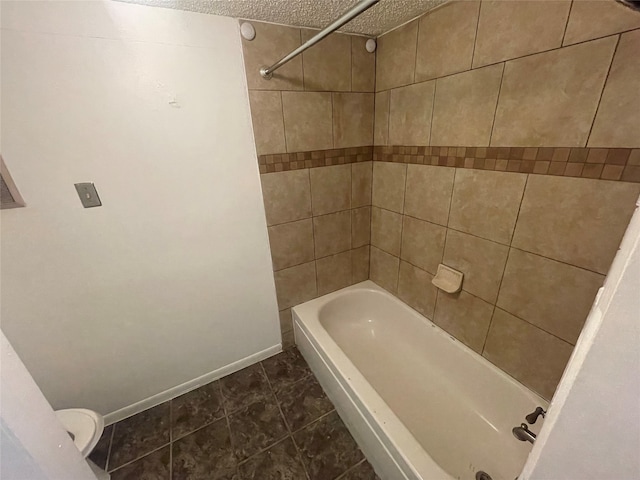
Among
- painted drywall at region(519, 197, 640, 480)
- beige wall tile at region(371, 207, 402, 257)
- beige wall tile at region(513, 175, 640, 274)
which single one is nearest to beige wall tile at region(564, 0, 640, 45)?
beige wall tile at region(513, 175, 640, 274)

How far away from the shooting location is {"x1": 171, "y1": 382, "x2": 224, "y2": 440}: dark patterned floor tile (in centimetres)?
139

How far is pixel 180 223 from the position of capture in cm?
129

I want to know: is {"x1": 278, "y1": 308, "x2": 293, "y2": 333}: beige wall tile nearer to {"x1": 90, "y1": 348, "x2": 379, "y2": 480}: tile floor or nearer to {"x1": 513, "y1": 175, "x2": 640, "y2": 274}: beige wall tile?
{"x1": 90, "y1": 348, "x2": 379, "y2": 480}: tile floor

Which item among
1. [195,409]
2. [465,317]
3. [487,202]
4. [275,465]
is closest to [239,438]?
[275,465]

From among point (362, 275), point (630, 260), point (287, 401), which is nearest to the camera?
point (630, 260)

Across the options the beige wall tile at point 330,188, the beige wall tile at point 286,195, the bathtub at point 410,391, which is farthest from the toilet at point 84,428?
the beige wall tile at point 330,188

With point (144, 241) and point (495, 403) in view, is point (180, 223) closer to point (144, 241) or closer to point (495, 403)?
point (144, 241)

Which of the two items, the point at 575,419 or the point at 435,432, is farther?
the point at 435,432

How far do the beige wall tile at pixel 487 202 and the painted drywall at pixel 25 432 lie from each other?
158 cm

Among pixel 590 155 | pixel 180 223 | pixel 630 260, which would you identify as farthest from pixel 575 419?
pixel 180 223

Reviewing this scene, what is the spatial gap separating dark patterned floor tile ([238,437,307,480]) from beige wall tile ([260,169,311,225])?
1189 mm

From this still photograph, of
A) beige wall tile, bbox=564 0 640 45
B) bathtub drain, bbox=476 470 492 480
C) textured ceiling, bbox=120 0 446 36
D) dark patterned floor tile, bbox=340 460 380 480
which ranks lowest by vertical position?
dark patterned floor tile, bbox=340 460 380 480

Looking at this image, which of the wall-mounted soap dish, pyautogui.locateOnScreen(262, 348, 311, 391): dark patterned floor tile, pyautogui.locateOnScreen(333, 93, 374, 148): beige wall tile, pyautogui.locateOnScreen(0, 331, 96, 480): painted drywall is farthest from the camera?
pyautogui.locateOnScreen(262, 348, 311, 391): dark patterned floor tile

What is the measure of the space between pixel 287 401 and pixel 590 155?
179cm
